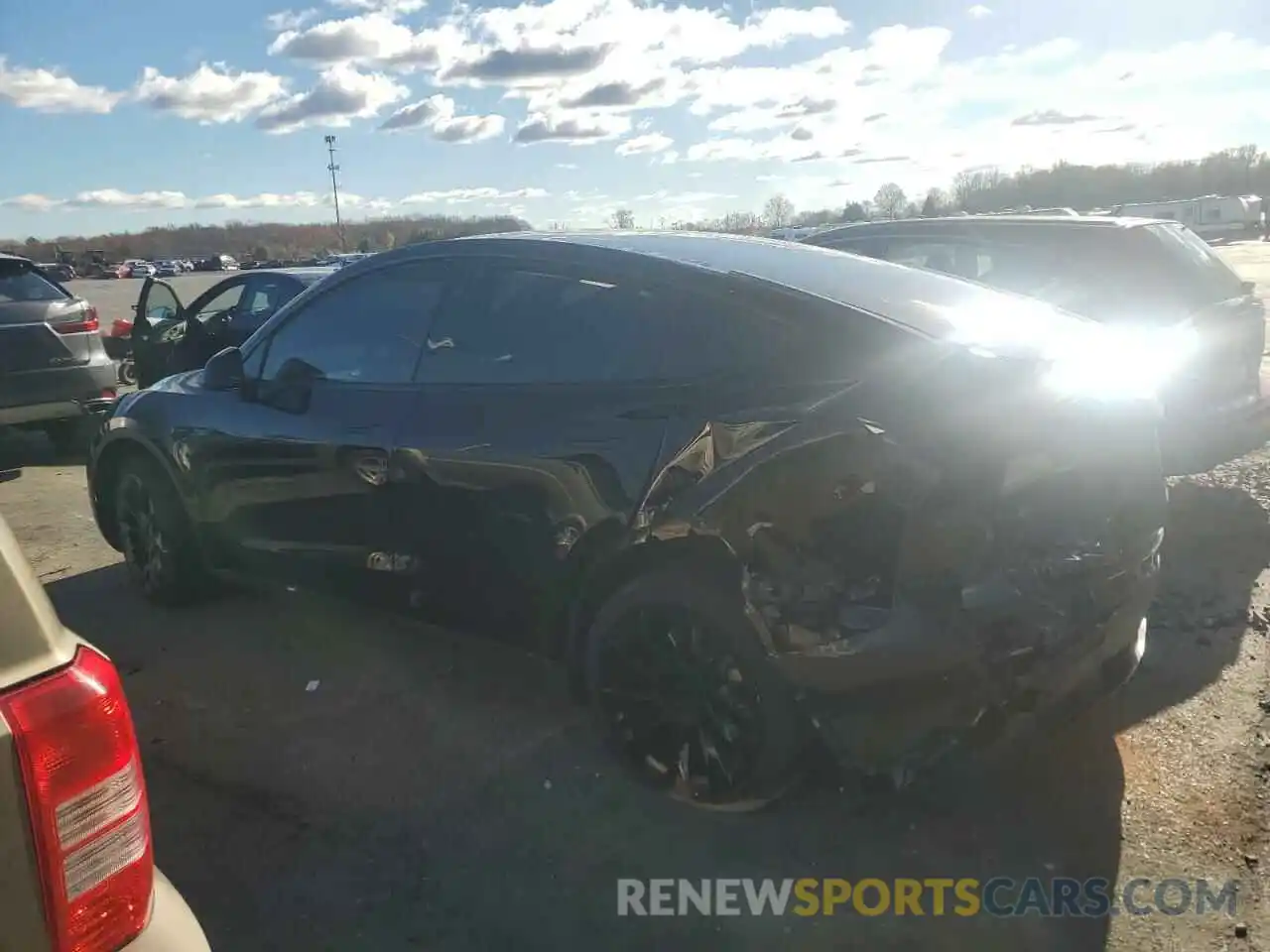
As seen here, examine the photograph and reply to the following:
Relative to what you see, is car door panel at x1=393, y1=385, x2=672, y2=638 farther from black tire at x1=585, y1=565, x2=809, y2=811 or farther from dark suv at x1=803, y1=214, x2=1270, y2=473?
dark suv at x1=803, y1=214, x2=1270, y2=473

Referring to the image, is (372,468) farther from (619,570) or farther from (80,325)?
(80,325)

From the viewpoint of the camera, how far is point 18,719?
1.34m

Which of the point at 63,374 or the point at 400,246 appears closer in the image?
the point at 400,246

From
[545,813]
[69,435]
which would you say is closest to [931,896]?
[545,813]

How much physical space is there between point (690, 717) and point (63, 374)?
7427 millimetres

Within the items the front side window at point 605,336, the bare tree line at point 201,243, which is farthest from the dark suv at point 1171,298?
the bare tree line at point 201,243

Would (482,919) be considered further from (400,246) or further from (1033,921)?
(400,246)

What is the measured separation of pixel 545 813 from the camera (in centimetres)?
325

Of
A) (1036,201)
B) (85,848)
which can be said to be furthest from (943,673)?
(1036,201)

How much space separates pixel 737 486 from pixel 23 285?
7.93 m

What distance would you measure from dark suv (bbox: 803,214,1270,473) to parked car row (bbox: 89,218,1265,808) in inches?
96.6

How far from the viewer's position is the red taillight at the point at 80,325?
860cm

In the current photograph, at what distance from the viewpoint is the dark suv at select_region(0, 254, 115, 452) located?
8.25m

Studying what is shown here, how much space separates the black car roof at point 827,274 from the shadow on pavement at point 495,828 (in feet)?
4.28
